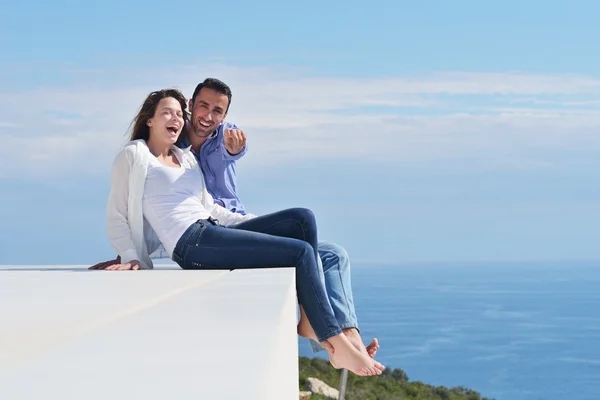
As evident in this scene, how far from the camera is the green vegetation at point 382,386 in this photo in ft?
44.9

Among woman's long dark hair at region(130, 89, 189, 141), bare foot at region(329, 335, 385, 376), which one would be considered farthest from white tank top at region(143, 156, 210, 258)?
bare foot at region(329, 335, 385, 376)

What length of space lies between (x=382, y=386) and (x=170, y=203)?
10961mm

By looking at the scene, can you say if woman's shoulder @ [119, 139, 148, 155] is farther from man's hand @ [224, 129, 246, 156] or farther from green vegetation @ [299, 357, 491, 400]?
green vegetation @ [299, 357, 491, 400]

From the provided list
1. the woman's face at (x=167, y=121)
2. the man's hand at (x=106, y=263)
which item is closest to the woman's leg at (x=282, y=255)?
the man's hand at (x=106, y=263)

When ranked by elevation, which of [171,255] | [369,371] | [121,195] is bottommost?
[369,371]

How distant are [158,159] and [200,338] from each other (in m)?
3.08

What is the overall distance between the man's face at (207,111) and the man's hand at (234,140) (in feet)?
0.36

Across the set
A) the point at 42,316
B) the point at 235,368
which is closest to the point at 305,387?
the point at 42,316

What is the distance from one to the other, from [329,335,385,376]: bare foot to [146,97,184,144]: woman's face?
1591 mm

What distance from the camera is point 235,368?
165 centimetres

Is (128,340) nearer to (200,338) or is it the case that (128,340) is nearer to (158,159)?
(200,338)

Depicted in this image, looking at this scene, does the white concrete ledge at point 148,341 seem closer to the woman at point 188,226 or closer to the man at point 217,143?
the woman at point 188,226

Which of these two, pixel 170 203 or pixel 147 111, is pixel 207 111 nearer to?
pixel 147 111

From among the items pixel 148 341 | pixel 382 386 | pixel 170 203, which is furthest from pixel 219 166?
pixel 382 386
